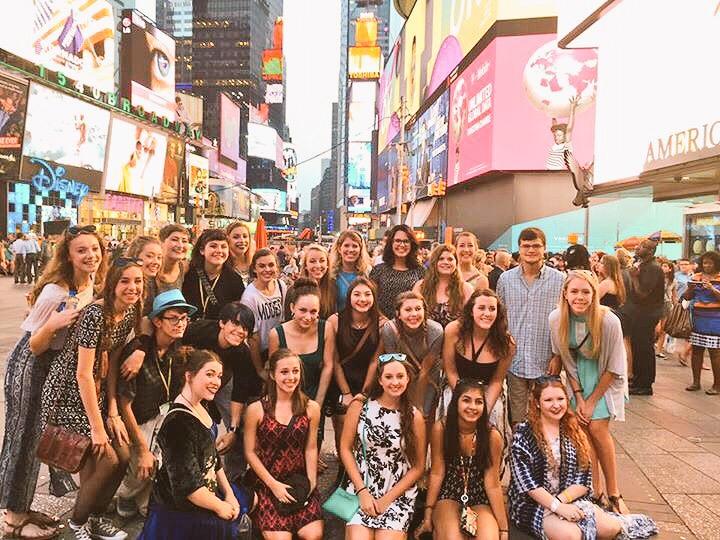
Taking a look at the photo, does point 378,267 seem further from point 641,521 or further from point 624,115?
point 624,115

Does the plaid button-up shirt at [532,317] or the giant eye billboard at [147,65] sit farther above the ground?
the giant eye billboard at [147,65]

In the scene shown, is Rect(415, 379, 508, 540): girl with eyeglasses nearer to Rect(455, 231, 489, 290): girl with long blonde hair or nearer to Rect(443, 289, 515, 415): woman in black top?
Rect(443, 289, 515, 415): woman in black top

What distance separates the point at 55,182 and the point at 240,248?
103 ft

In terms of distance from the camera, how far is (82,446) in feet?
10.7

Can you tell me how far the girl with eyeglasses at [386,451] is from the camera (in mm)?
3607

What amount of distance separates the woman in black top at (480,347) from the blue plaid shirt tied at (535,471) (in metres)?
0.41

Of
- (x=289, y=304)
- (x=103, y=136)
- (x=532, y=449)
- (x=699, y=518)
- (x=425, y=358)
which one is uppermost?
(x=103, y=136)

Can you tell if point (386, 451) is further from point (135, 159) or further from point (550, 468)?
point (135, 159)

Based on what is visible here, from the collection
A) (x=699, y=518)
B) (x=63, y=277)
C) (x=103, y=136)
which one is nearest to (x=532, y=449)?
(x=699, y=518)

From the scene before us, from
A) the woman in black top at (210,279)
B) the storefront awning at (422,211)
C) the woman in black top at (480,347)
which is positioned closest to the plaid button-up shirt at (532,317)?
the woman in black top at (480,347)

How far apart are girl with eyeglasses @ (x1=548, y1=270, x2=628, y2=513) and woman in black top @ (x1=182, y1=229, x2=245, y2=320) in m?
2.71

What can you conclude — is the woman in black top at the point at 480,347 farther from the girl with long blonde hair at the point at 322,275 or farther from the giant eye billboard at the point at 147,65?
the giant eye billboard at the point at 147,65

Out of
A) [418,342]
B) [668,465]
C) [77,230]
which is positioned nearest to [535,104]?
[668,465]

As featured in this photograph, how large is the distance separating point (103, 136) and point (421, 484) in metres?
39.0
